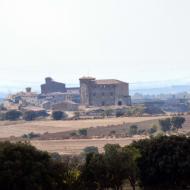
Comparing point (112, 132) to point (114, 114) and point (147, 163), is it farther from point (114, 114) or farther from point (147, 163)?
point (147, 163)

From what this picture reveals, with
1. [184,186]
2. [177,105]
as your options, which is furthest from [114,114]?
[184,186]

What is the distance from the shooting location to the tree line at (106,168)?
2498 centimetres

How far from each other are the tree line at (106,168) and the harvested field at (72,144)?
21831mm

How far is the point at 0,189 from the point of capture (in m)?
24.8

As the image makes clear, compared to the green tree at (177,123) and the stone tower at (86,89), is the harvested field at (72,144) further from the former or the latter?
the stone tower at (86,89)

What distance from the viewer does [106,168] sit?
27.9 m

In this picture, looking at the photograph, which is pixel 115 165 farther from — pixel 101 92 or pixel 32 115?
pixel 101 92

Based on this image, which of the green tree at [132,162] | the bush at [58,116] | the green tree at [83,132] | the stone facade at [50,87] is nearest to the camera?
the green tree at [132,162]

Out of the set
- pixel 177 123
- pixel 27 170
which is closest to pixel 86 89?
pixel 177 123

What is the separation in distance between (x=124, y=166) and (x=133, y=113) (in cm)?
6948

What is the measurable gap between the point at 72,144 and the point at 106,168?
32833 millimetres

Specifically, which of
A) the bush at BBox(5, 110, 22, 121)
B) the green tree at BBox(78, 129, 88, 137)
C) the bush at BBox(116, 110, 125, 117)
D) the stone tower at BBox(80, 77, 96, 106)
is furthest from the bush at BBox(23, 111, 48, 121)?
the green tree at BBox(78, 129, 88, 137)

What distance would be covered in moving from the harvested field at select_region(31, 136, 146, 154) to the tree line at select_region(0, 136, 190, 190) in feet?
71.6

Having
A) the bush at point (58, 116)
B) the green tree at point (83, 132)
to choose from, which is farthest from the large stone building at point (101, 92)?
the green tree at point (83, 132)
